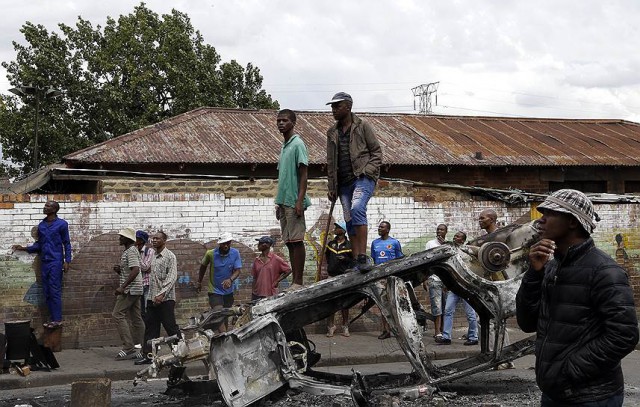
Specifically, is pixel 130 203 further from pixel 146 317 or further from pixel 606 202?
pixel 606 202

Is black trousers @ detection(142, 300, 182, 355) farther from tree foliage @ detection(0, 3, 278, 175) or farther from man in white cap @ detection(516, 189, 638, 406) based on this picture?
tree foliage @ detection(0, 3, 278, 175)

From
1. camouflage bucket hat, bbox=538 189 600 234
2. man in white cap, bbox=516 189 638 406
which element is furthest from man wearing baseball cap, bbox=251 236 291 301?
camouflage bucket hat, bbox=538 189 600 234

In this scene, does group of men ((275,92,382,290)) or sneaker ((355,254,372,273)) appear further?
group of men ((275,92,382,290))

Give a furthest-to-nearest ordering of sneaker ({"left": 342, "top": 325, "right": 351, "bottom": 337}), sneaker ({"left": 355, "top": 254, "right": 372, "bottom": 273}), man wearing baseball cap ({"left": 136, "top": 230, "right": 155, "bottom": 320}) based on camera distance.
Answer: sneaker ({"left": 342, "top": 325, "right": 351, "bottom": 337})
man wearing baseball cap ({"left": 136, "top": 230, "right": 155, "bottom": 320})
sneaker ({"left": 355, "top": 254, "right": 372, "bottom": 273})

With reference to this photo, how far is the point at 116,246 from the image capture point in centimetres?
1214

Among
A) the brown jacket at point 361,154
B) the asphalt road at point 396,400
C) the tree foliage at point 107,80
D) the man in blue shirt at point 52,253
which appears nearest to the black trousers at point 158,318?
the asphalt road at point 396,400

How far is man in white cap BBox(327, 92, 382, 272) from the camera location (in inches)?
318

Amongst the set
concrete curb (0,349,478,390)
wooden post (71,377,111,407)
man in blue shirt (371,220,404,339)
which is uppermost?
man in blue shirt (371,220,404,339)

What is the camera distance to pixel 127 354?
11.0 meters

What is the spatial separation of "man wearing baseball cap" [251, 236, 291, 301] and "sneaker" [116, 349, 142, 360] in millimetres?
1760

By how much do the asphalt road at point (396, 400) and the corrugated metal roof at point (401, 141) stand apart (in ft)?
29.3

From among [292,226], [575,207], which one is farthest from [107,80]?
[575,207]

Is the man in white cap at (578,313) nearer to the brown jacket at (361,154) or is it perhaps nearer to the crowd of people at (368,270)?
the crowd of people at (368,270)

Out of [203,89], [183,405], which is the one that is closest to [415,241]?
[183,405]
